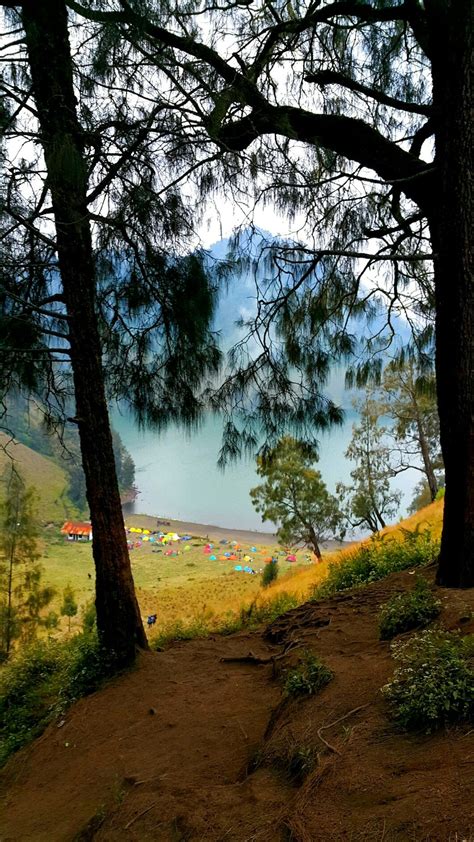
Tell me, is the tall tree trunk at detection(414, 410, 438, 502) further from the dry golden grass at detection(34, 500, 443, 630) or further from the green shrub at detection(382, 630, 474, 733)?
the green shrub at detection(382, 630, 474, 733)

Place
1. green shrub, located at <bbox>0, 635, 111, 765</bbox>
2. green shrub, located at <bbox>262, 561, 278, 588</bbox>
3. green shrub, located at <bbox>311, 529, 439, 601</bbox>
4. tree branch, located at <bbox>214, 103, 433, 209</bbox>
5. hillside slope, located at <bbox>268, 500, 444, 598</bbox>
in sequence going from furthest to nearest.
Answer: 1. green shrub, located at <bbox>262, 561, 278, 588</bbox>
2. hillside slope, located at <bbox>268, 500, 444, 598</bbox>
3. green shrub, located at <bbox>311, 529, 439, 601</bbox>
4. green shrub, located at <bbox>0, 635, 111, 765</bbox>
5. tree branch, located at <bbox>214, 103, 433, 209</bbox>

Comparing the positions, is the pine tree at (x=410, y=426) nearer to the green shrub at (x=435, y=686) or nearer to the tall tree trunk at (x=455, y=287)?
the tall tree trunk at (x=455, y=287)

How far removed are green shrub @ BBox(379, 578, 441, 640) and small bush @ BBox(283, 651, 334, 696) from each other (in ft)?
1.46

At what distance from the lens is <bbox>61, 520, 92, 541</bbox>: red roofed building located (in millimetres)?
30922

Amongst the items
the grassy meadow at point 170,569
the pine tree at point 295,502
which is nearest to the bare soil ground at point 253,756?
the pine tree at point 295,502

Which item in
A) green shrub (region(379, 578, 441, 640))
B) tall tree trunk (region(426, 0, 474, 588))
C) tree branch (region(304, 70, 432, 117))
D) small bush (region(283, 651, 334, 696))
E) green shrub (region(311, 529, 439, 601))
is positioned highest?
tree branch (region(304, 70, 432, 117))

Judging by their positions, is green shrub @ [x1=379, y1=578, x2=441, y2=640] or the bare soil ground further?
green shrub @ [x1=379, y1=578, x2=441, y2=640]

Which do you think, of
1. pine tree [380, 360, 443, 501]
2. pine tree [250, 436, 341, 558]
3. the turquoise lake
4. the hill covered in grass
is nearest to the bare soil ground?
the hill covered in grass

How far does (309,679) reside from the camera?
234cm

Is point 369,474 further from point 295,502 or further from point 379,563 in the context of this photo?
point 379,563

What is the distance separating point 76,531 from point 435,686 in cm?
3214

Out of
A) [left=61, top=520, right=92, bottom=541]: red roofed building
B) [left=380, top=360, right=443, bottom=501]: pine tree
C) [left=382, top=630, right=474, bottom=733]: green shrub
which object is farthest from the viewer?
[left=61, top=520, right=92, bottom=541]: red roofed building

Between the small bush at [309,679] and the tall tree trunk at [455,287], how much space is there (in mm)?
1079

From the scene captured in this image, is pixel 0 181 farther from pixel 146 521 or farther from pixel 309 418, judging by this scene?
pixel 146 521
